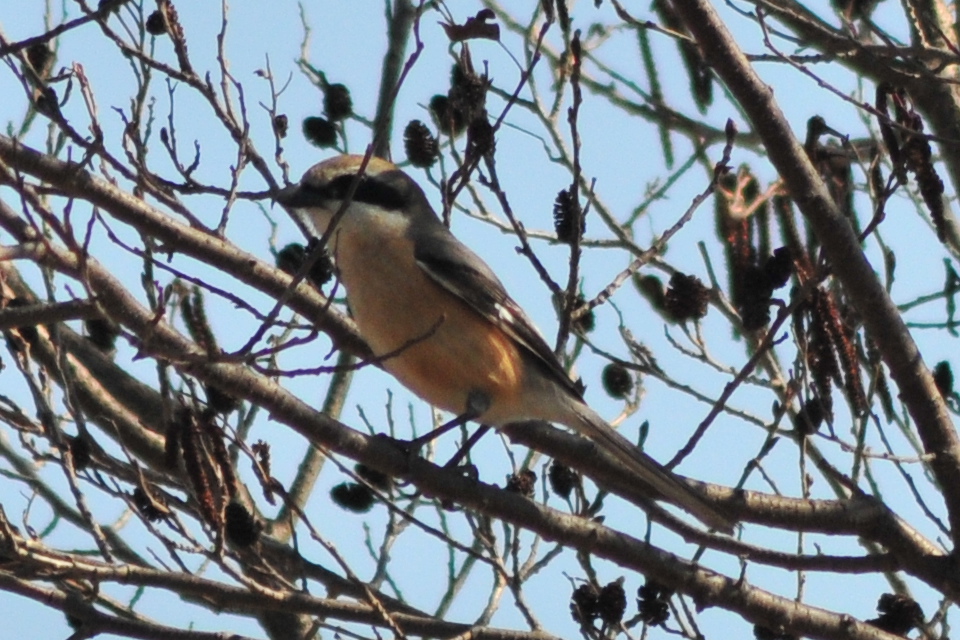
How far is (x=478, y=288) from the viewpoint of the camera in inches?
198

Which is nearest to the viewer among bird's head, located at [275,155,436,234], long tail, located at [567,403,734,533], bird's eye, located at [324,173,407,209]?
long tail, located at [567,403,734,533]

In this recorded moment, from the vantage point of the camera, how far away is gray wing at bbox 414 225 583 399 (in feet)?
16.2

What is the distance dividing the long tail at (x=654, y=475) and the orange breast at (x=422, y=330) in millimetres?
378

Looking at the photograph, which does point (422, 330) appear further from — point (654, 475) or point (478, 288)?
point (654, 475)

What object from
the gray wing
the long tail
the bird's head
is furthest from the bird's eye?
the long tail

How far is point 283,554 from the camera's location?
4113mm

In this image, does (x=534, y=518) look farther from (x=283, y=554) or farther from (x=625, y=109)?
(x=625, y=109)

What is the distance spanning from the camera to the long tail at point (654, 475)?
4.01 m

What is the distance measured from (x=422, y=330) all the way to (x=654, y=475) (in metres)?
1.06

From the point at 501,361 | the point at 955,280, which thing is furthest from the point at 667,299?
the point at 955,280

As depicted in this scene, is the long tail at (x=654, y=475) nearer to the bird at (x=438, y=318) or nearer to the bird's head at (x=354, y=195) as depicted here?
the bird at (x=438, y=318)

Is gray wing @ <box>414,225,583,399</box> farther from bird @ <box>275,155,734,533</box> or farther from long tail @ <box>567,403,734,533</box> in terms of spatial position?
long tail @ <box>567,403,734,533</box>

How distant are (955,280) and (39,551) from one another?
130 inches

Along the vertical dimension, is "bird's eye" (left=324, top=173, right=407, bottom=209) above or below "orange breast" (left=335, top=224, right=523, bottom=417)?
Result: above
